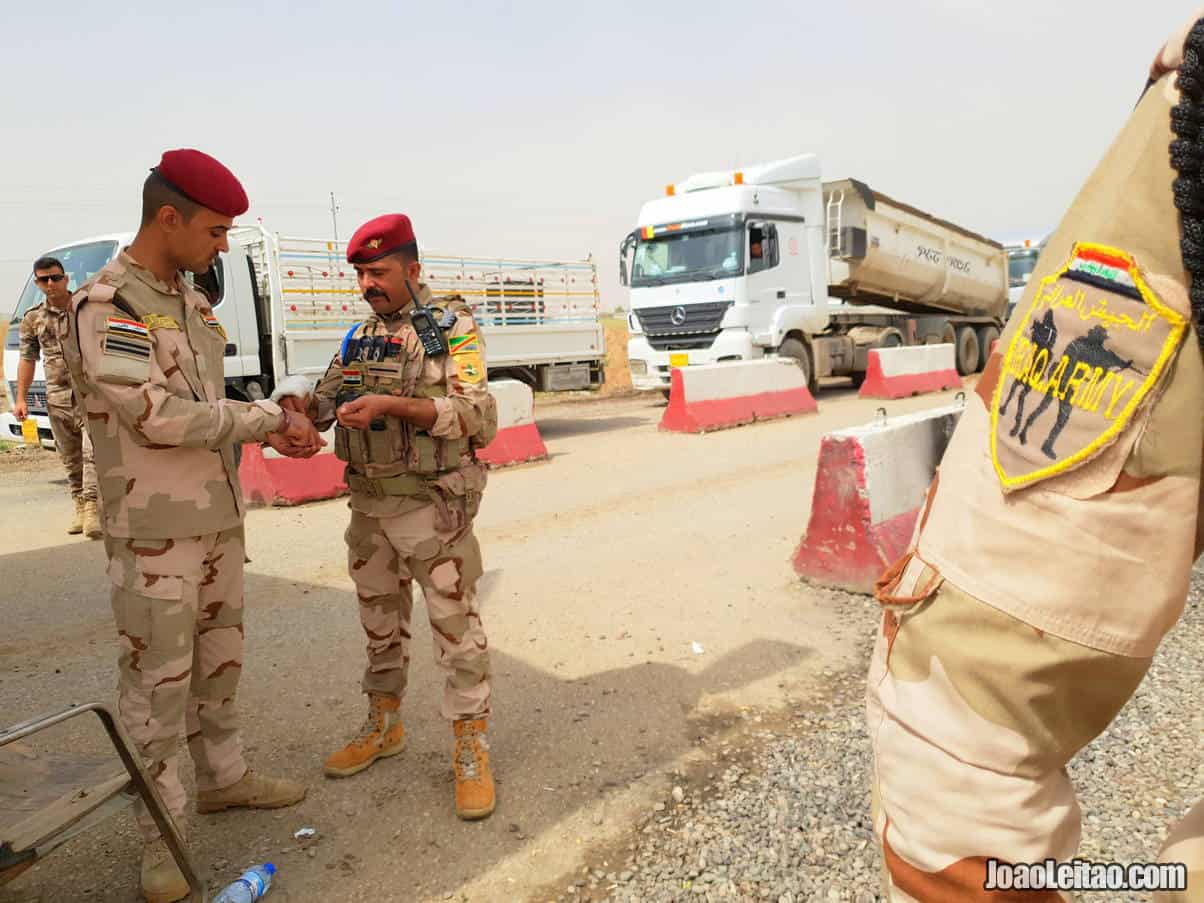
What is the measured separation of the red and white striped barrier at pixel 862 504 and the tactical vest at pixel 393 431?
2.24 meters

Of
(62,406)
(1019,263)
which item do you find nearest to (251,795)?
(62,406)

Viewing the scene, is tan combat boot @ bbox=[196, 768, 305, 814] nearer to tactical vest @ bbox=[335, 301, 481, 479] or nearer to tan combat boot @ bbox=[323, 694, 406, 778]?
tan combat boot @ bbox=[323, 694, 406, 778]

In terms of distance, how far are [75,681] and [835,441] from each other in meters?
3.77

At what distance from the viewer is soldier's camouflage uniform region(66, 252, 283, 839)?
2338 mm

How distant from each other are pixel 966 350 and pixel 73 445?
1745 centimetres

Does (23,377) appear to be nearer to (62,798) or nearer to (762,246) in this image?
(62,798)

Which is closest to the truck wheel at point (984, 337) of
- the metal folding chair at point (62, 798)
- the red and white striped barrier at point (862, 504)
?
the red and white striped barrier at point (862, 504)

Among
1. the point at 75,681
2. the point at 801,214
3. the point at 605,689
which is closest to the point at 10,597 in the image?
the point at 75,681

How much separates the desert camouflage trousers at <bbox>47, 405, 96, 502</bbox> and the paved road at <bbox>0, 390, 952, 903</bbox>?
39 cm

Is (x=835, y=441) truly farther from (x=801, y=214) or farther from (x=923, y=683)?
(x=801, y=214)

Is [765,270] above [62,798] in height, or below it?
above

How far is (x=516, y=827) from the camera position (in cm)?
266

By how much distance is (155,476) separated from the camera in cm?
244

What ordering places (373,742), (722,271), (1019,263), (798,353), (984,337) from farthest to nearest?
(1019,263)
(984,337)
(798,353)
(722,271)
(373,742)
